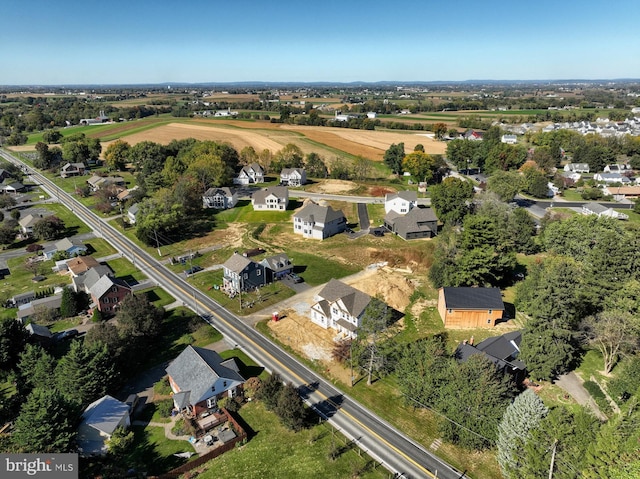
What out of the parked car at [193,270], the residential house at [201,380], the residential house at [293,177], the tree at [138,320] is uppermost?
the residential house at [293,177]

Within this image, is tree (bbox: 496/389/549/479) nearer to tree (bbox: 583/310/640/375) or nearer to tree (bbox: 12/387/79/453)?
tree (bbox: 583/310/640/375)

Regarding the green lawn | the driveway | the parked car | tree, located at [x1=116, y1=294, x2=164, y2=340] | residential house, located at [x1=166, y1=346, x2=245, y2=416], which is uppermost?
tree, located at [x1=116, y1=294, x2=164, y2=340]

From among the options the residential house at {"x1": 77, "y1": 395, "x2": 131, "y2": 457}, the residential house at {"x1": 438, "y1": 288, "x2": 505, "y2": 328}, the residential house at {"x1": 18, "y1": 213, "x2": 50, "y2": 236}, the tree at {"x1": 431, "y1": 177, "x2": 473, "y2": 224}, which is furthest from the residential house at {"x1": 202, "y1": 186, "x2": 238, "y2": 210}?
the residential house at {"x1": 77, "y1": 395, "x2": 131, "y2": 457}

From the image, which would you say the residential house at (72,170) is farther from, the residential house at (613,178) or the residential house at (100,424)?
the residential house at (613,178)

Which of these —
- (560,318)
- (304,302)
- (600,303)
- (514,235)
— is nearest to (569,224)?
(514,235)

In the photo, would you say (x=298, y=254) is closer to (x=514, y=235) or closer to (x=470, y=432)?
(x=514, y=235)

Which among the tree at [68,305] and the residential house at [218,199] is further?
the residential house at [218,199]

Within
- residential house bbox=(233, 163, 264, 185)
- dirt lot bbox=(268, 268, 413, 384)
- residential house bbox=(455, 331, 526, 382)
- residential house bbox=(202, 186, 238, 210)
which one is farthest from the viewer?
residential house bbox=(233, 163, 264, 185)

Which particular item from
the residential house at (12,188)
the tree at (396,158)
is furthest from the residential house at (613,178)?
the residential house at (12,188)
